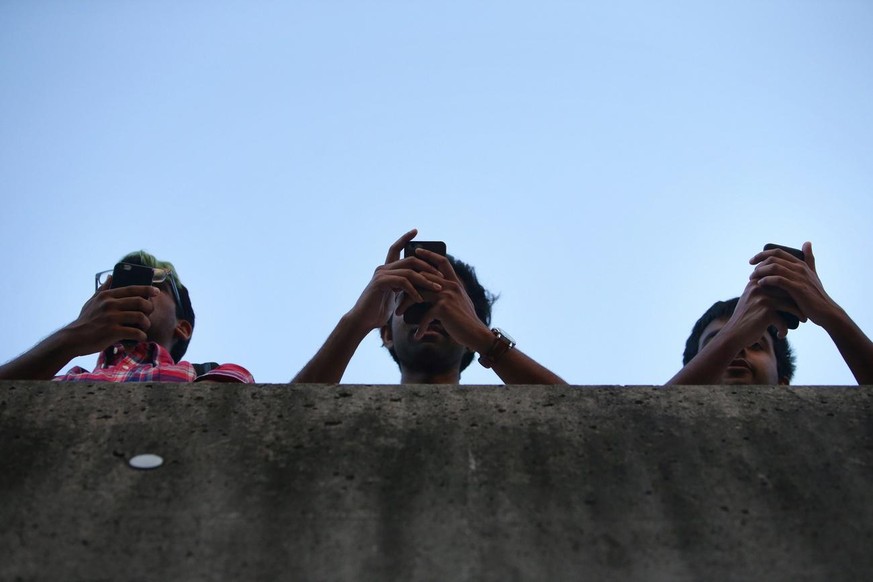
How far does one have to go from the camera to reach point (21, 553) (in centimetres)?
212

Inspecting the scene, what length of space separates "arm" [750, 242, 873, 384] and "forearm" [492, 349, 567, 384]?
893 millimetres

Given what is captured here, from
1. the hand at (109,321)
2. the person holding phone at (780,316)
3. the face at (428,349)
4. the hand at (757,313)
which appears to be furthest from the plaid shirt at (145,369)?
the hand at (757,313)

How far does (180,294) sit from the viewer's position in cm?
443

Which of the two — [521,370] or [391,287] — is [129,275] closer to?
[391,287]

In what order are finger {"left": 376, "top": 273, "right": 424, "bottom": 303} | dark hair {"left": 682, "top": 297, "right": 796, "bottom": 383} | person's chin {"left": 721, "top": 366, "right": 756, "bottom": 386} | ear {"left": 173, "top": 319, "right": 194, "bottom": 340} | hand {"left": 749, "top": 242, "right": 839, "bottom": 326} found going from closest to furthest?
1. hand {"left": 749, "top": 242, "right": 839, "bottom": 326}
2. finger {"left": 376, "top": 273, "right": 424, "bottom": 303}
3. person's chin {"left": 721, "top": 366, "right": 756, "bottom": 386}
4. ear {"left": 173, "top": 319, "right": 194, "bottom": 340}
5. dark hair {"left": 682, "top": 297, "right": 796, "bottom": 383}

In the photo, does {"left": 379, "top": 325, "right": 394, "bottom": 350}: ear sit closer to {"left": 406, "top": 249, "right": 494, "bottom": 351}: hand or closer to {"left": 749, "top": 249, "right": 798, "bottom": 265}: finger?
{"left": 406, "top": 249, "right": 494, "bottom": 351}: hand

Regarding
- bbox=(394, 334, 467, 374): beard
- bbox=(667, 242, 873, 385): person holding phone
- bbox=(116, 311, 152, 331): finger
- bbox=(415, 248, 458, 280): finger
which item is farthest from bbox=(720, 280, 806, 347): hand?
bbox=(116, 311, 152, 331): finger

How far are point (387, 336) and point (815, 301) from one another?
1.96 m

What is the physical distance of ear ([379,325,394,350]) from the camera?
15.8 ft

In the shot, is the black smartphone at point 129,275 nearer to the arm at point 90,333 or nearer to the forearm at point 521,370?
the arm at point 90,333

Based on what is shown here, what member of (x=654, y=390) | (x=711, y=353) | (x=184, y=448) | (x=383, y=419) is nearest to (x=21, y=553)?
(x=184, y=448)

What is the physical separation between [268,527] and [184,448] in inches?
14.9

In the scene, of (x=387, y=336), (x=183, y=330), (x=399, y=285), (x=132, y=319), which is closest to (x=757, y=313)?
(x=399, y=285)

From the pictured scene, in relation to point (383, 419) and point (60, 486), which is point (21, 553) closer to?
point (60, 486)
